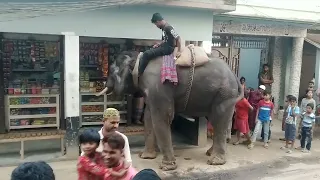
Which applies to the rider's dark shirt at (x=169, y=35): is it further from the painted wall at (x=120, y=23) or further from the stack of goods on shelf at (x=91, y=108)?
the stack of goods on shelf at (x=91, y=108)

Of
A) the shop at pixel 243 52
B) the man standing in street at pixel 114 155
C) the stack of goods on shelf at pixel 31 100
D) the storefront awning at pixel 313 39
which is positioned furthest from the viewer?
the storefront awning at pixel 313 39

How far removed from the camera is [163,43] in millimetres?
5941

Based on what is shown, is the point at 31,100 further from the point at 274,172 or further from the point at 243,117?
the point at 274,172

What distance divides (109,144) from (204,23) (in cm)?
491

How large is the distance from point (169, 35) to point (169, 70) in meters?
0.55

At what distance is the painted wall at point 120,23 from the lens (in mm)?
5992

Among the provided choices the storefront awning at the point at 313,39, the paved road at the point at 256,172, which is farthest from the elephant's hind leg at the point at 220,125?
the storefront awning at the point at 313,39

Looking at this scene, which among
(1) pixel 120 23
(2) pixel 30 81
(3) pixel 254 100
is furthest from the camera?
(3) pixel 254 100

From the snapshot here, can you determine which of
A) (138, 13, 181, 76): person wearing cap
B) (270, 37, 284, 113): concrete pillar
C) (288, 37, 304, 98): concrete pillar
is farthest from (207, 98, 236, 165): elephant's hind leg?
(270, 37, 284, 113): concrete pillar

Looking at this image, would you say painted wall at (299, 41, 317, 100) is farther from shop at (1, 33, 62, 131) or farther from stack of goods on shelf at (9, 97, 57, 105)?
stack of goods on shelf at (9, 97, 57, 105)

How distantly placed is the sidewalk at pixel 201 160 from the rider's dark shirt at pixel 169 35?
83.9 inches

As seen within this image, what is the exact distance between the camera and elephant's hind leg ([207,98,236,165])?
21.0ft

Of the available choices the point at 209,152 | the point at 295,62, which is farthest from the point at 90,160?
the point at 295,62

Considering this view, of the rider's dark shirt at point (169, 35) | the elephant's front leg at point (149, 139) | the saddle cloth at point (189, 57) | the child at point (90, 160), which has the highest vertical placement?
the rider's dark shirt at point (169, 35)
